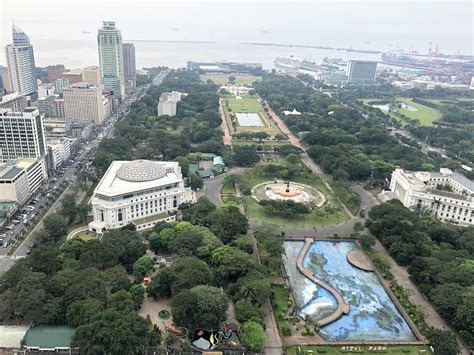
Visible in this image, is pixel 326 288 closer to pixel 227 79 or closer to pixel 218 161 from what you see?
pixel 218 161

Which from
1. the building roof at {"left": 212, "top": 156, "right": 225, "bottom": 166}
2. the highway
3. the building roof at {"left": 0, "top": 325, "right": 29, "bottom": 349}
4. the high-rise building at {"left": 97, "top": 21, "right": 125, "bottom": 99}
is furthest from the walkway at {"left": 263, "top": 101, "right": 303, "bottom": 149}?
the building roof at {"left": 0, "top": 325, "right": 29, "bottom": 349}

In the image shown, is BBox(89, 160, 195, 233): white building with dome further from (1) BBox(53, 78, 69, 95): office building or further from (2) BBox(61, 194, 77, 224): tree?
(1) BBox(53, 78, 69, 95): office building

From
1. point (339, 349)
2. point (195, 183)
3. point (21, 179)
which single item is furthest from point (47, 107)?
point (339, 349)

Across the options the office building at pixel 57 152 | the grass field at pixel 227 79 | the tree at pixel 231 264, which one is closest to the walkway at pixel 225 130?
the office building at pixel 57 152

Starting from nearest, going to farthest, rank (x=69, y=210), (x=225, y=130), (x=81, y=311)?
(x=81, y=311) → (x=69, y=210) → (x=225, y=130)

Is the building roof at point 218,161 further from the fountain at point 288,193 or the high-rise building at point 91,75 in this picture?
the high-rise building at point 91,75

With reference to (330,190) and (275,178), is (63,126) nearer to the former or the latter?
(275,178)

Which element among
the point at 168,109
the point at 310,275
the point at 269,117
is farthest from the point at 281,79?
the point at 310,275
